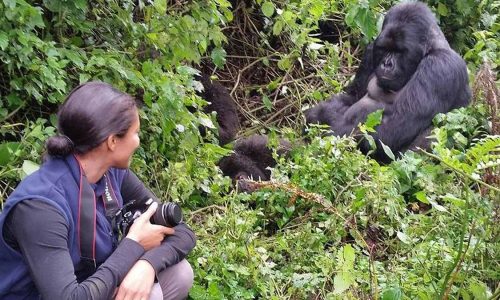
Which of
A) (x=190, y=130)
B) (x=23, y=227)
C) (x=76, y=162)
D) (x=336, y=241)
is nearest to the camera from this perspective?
(x=23, y=227)

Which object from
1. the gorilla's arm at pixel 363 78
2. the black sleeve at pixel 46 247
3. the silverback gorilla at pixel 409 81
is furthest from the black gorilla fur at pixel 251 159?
the black sleeve at pixel 46 247

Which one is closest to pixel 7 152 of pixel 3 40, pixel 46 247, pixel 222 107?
pixel 3 40

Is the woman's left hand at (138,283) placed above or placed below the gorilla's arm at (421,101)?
above

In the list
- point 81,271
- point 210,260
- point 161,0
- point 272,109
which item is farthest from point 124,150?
point 272,109

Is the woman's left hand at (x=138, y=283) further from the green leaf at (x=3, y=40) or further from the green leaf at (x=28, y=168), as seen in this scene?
the green leaf at (x=3, y=40)

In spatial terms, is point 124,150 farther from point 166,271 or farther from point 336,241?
point 336,241

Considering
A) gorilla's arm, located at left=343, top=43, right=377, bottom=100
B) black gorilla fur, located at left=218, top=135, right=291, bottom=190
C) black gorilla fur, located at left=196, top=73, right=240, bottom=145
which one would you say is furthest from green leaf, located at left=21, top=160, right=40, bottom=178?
gorilla's arm, located at left=343, top=43, right=377, bottom=100

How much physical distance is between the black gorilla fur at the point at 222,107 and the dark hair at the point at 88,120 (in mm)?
2561

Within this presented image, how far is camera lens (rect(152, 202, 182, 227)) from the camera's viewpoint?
8.52ft

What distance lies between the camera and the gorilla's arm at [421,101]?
4402mm

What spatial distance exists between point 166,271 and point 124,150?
1.63 ft

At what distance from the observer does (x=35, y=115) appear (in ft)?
11.6

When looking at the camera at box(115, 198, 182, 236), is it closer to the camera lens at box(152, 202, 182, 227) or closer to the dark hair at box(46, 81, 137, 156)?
the camera lens at box(152, 202, 182, 227)

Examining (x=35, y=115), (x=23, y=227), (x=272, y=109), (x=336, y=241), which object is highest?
(x=23, y=227)
